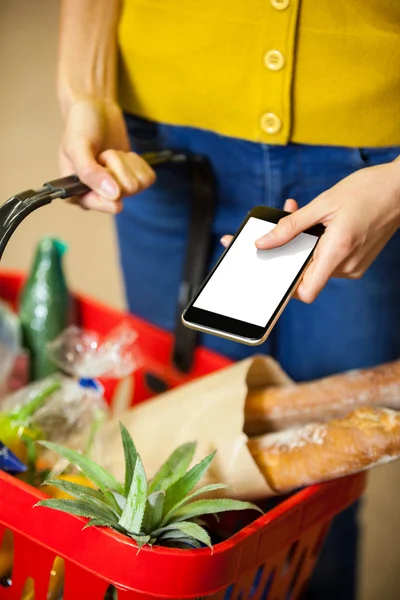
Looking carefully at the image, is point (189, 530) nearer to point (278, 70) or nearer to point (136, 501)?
point (136, 501)

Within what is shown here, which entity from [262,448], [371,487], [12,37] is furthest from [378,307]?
[12,37]

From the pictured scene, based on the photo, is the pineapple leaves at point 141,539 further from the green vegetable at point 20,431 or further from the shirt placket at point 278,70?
the shirt placket at point 278,70

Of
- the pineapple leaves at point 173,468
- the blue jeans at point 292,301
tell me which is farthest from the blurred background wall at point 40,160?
the pineapple leaves at point 173,468

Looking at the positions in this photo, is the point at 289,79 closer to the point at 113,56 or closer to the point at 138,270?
the point at 113,56

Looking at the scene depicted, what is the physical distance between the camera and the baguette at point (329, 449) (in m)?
0.81

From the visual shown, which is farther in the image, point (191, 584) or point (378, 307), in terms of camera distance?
point (378, 307)

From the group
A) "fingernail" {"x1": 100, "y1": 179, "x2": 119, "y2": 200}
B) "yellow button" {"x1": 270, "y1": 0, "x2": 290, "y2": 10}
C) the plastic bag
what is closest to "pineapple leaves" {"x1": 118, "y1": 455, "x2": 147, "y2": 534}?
"fingernail" {"x1": 100, "y1": 179, "x2": 119, "y2": 200}

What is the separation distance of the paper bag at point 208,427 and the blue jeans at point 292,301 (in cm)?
11

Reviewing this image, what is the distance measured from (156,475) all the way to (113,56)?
53 centimetres

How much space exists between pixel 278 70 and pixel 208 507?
0.47m

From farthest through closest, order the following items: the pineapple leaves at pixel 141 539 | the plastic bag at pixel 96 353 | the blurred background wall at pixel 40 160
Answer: the blurred background wall at pixel 40 160 < the plastic bag at pixel 96 353 < the pineapple leaves at pixel 141 539

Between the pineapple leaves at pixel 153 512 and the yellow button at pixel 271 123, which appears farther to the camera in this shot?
the yellow button at pixel 271 123

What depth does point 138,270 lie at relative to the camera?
3.87 ft

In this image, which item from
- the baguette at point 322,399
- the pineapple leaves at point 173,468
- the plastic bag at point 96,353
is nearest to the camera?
the pineapple leaves at point 173,468
